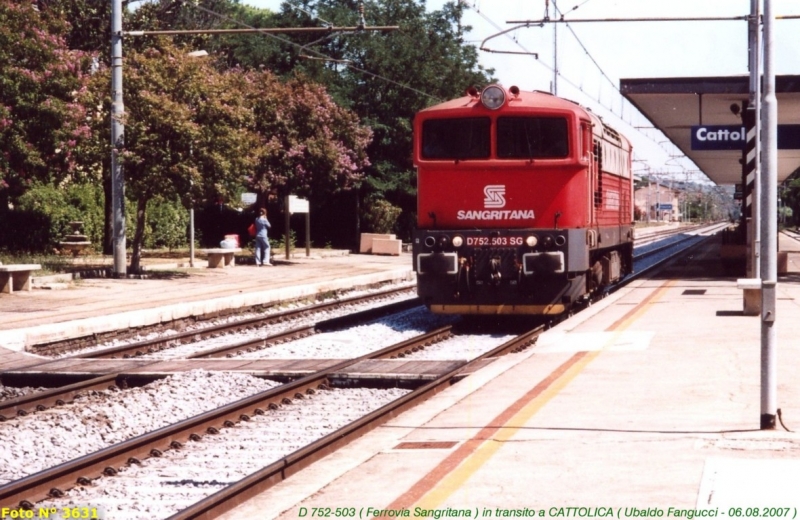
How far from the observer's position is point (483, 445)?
7.89 meters

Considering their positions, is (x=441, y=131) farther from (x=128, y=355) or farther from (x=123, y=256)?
(x=123, y=256)

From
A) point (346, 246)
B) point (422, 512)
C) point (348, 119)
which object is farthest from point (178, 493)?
point (346, 246)

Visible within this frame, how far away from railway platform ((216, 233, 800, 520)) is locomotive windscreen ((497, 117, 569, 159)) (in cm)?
413

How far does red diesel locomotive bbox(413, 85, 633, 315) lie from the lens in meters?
16.6

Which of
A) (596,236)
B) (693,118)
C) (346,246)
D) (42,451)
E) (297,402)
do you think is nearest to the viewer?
(42,451)

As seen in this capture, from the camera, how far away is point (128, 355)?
15453 millimetres

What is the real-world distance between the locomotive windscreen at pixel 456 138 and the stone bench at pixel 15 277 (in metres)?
8.94

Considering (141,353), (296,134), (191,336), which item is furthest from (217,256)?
(141,353)

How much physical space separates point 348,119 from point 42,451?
28.7m

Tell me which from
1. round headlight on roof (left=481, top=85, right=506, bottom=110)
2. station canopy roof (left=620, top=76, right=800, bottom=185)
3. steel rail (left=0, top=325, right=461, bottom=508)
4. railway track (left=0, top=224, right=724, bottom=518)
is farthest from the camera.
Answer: station canopy roof (left=620, top=76, right=800, bottom=185)

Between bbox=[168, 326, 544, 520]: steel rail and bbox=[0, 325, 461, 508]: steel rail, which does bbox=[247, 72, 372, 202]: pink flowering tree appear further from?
bbox=[168, 326, 544, 520]: steel rail

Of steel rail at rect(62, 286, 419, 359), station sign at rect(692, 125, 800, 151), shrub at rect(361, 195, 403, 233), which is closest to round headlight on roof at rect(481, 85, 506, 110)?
steel rail at rect(62, 286, 419, 359)

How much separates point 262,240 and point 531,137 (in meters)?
17.2

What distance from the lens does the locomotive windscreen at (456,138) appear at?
56.1ft
